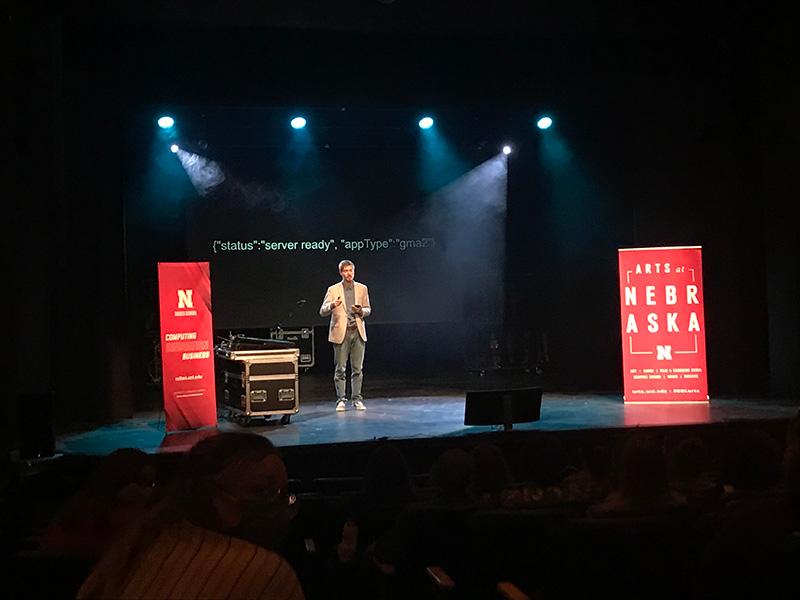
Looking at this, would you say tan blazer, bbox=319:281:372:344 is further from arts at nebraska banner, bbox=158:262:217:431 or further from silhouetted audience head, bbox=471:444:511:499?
silhouetted audience head, bbox=471:444:511:499

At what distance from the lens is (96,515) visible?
9.54ft

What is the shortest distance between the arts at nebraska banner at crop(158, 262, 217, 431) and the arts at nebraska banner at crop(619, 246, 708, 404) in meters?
4.37

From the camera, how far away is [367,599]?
2953 millimetres

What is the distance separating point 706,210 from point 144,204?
666cm

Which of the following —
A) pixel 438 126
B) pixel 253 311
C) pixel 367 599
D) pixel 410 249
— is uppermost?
pixel 438 126

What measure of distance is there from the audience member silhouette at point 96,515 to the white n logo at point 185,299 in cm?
525

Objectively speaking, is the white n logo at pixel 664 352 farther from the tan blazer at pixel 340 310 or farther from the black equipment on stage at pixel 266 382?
the black equipment on stage at pixel 266 382

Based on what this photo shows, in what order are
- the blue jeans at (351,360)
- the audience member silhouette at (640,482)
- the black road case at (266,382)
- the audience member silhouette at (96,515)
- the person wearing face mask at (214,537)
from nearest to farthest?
1. the person wearing face mask at (214,537)
2. the audience member silhouette at (96,515)
3. the audience member silhouette at (640,482)
4. the black road case at (266,382)
5. the blue jeans at (351,360)

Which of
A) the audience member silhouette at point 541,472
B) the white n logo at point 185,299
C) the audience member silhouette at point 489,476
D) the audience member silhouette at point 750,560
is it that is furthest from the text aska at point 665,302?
the audience member silhouette at point 750,560

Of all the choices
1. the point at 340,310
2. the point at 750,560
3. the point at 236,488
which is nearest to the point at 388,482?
the point at 750,560

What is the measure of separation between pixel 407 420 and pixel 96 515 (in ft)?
19.5

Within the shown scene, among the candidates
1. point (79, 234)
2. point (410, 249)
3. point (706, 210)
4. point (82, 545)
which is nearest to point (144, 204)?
point (79, 234)

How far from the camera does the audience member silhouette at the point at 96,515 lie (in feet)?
9.35

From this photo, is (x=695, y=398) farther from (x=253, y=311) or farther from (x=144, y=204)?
(x=144, y=204)
